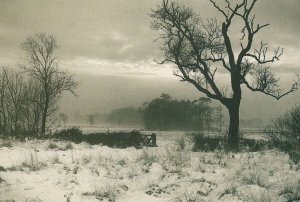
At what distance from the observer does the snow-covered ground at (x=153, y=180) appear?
8.57 meters

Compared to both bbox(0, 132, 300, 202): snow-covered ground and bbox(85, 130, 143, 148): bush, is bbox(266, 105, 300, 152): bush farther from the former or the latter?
bbox(85, 130, 143, 148): bush

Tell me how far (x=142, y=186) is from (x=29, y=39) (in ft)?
127

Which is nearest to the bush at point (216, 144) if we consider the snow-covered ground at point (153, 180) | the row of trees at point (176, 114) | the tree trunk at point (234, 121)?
the tree trunk at point (234, 121)

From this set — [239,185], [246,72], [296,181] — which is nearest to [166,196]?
[239,185]

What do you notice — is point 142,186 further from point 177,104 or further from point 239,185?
point 177,104

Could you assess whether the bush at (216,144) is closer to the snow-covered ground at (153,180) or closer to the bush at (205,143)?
the bush at (205,143)

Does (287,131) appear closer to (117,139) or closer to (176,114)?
(117,139)

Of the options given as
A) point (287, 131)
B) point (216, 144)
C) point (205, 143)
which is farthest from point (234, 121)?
point (287, 131)

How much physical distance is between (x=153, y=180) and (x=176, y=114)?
10128 centimetres

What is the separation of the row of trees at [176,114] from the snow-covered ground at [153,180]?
289ft

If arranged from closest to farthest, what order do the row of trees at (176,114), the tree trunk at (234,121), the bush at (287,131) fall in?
the bush at (287,131) < the tree trunk at (234,121) < the row of trees at (176,114)

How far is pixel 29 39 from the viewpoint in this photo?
1745 inches

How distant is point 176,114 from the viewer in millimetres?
111062

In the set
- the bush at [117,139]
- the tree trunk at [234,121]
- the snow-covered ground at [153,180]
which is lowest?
the snow-covered ground at [153,180]
